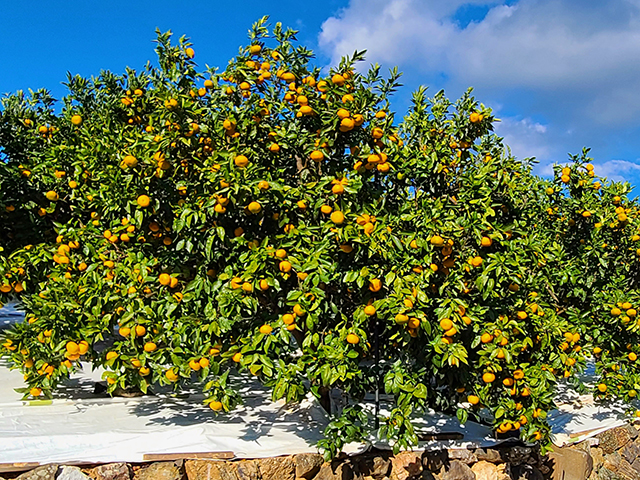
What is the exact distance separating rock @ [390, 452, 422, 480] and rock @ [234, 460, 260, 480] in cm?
84

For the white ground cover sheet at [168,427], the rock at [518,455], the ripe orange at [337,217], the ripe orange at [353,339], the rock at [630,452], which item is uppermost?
the ripe orange at [337,217]

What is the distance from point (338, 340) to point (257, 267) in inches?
22.3

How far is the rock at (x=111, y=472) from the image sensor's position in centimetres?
285

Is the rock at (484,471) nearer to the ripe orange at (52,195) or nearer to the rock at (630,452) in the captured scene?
the rock at (630,452)

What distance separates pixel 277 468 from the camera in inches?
120

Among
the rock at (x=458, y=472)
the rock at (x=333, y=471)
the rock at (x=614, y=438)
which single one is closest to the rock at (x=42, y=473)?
the rock at (x=333, y=471)

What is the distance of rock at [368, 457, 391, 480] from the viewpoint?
3211 mm

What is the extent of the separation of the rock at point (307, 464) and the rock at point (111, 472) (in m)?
0.91

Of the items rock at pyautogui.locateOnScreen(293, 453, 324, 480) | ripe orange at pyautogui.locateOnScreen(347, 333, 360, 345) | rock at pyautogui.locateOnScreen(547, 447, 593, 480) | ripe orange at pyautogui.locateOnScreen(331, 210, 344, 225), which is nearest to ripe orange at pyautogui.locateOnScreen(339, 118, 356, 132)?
ripe orange at pyautogui.locateOnScreen(331, 210, 344, 225)

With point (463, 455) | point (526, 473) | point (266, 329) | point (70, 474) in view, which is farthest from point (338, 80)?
point (526, 473)

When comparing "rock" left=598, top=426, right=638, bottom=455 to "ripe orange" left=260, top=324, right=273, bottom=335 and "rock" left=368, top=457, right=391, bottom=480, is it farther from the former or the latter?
"ripe orange" left=260, top=324, right=273, bottom=335

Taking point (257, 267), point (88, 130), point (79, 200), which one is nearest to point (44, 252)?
point (79, 200)

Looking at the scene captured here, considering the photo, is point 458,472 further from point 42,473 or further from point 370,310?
point 42,473

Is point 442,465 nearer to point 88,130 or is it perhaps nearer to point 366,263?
point 366,263
